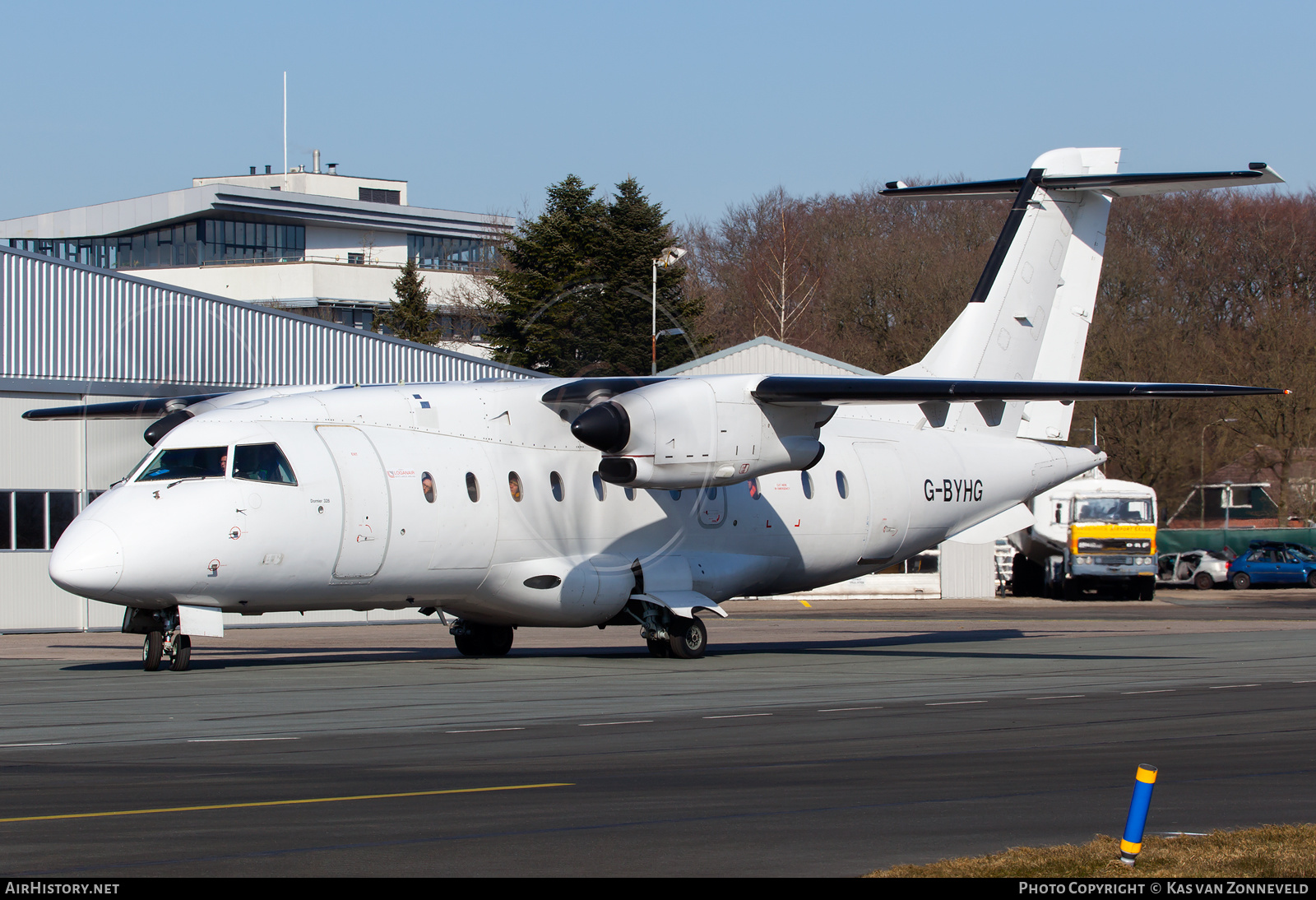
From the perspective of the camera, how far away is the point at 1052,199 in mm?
24141

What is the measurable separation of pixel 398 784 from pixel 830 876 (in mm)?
3595

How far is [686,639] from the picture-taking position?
19953 millimetres

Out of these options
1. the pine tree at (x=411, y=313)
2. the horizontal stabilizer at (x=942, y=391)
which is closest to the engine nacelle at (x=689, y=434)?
the horizontal stabilizer at (x=942, y=391)


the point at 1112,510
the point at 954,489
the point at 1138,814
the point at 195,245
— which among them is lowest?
the point at 1112,510

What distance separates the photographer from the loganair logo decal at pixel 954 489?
22.5m

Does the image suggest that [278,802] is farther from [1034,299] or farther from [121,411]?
[1034,299]

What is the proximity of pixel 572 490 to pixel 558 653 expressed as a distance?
12.1 feet

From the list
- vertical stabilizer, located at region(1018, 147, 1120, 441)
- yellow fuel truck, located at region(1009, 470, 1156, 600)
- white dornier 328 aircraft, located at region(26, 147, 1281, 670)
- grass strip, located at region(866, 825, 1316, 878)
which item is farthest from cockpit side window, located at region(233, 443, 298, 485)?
yellow fuel truck, located at region(1009, 470, 1156, 600)

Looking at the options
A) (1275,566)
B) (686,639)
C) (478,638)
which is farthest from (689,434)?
(1275,566)

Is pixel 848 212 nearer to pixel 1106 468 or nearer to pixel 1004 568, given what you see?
pixel 1106 468

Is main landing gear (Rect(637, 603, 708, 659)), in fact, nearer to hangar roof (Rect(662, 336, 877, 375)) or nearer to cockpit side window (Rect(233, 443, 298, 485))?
cockpit side window (Rect(233, 443, 298, 485))

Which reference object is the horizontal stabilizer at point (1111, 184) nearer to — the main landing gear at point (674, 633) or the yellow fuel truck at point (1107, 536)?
the main landing gear at point (674, 633)

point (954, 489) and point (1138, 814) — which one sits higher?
point (954, 489)

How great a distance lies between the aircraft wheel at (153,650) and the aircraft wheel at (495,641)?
4851 millimetres
